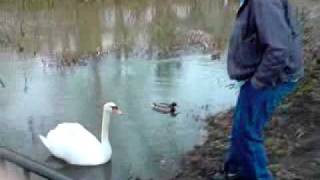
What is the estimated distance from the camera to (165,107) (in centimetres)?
832

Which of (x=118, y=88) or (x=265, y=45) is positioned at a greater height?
(x=265, y=45)

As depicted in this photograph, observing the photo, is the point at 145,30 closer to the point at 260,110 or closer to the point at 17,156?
the point at 260,110

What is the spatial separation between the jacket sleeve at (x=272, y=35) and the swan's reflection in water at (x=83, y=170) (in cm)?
268

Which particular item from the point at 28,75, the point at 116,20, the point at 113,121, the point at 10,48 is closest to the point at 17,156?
the point at 113,121

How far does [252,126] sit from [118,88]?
15.6 feet

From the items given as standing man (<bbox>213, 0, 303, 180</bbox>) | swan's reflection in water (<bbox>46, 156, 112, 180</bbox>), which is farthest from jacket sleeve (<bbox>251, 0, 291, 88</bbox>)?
swan's reflection in water (<bbox>46, 156, 112, 180</bbox>)

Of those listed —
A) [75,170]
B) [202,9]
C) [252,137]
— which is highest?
[202,9]

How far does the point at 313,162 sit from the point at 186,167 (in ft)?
3.93

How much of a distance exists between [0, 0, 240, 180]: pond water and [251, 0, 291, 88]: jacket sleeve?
2.13m

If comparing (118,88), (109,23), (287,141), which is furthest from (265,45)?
(109,23)

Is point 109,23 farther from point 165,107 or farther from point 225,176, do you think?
point 225,176

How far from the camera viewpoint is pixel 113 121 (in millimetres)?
8039

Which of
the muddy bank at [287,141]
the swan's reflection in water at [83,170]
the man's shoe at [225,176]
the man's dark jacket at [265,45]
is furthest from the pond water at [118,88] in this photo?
the man's dark jacket at [265,45]

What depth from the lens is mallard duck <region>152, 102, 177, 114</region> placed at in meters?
8.28
